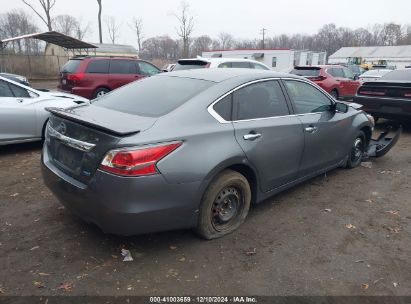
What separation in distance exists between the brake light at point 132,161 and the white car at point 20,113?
13.8 feet

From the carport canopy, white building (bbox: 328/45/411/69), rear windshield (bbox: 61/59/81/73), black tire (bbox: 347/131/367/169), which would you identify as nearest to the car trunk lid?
black tire (bbox: 347/131/367/169)

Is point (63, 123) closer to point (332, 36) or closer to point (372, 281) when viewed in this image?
point (372, 281)

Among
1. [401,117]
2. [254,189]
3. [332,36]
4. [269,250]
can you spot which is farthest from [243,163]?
[332,36]

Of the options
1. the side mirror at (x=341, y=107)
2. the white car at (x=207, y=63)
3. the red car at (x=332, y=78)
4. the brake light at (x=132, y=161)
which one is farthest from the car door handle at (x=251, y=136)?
the red car at (x=332, y=78)

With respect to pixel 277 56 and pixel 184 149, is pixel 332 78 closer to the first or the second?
pixel 184 149

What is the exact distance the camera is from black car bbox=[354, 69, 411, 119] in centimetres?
799

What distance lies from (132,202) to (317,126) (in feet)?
8.76

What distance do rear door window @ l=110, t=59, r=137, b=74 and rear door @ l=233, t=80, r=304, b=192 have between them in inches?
334

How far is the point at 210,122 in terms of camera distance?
3.25 m

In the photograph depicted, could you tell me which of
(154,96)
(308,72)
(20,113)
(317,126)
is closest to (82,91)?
(20,113)

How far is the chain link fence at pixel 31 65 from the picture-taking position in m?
27.1

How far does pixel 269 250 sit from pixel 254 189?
0.70 metres

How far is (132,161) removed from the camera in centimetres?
274

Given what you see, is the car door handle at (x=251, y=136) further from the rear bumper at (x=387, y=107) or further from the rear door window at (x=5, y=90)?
the rear bumper at (x=387, y=107)
